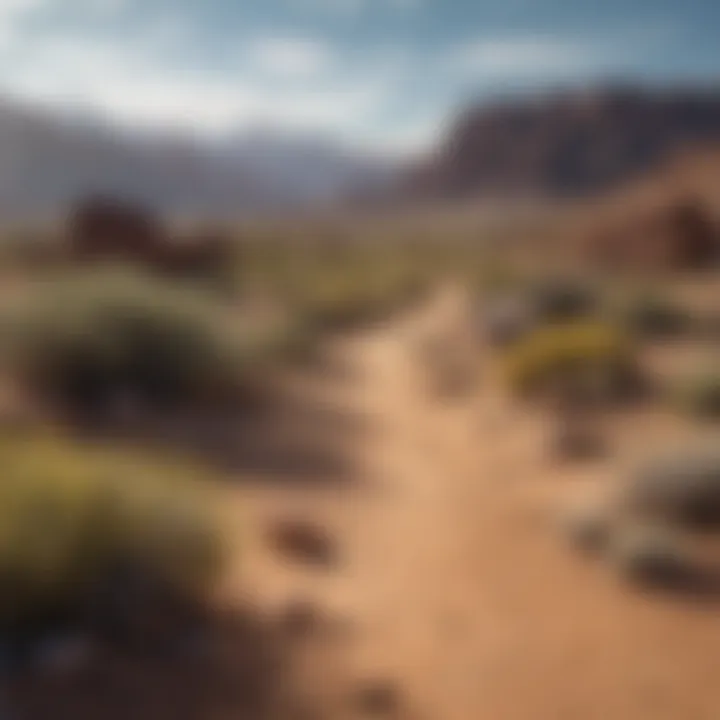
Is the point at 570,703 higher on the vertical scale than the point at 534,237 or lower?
lower

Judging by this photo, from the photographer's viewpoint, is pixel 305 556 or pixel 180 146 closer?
pixel 305 556

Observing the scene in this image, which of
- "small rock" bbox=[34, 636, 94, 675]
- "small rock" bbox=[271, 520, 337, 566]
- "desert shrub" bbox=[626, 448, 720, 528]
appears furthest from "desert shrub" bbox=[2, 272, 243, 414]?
"desert shrub" bbox=[626, 448, 720, 528]

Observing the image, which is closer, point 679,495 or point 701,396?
point 679,495

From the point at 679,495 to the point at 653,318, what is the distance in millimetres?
13126

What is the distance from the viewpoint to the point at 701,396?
38.0 ft

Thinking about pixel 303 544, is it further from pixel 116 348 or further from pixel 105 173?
pixel 105 173

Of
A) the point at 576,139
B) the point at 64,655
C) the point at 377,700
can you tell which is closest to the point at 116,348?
the point at 64,655

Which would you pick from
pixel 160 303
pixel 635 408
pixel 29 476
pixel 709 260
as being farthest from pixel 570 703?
pixel 709 260

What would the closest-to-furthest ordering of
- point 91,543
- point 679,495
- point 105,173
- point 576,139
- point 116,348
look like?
1. point 91,543
2. point 679,495
3. point 116,348
4. point 576,139
5. point 105,173

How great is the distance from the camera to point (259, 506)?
8.54m

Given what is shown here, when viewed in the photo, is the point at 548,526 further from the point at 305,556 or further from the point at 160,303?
the point at 160,303

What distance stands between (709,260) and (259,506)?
33.1 meters

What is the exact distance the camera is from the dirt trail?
17.2 feet

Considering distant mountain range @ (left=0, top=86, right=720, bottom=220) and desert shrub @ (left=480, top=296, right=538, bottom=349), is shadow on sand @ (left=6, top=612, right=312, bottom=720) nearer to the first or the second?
desert shrub @ (left=480, top=296, right=538, bottom=349)
